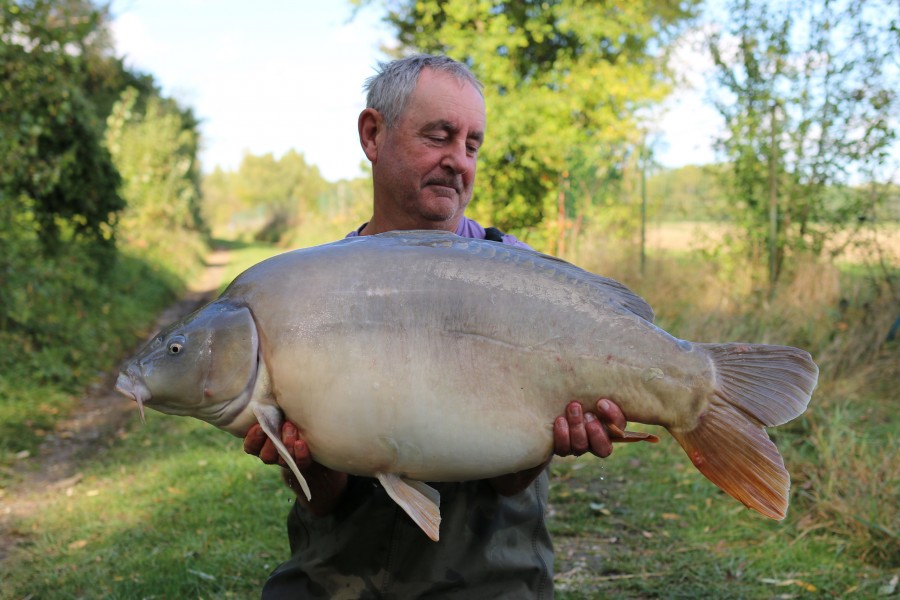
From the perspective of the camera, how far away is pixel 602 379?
1.80 metres

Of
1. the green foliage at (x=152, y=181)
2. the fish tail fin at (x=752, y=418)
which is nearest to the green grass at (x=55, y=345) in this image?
the fish tail fin at (x=752, y=418)

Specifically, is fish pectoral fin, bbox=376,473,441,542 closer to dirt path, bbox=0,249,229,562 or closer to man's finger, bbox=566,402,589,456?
man's finger, bbox=566,402,589,456

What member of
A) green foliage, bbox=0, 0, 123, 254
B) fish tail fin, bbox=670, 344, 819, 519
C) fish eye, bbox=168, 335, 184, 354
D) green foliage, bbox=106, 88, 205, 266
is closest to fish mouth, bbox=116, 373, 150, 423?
fish eye, bbox=168, 335, 184, 354

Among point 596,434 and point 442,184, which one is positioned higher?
point 442,184

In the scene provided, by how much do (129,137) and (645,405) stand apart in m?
18.5

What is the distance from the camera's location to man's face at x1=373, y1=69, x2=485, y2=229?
2496 millimetres

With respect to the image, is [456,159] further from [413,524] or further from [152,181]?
[152,181]

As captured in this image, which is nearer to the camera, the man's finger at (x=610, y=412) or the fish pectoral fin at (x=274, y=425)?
the fish pectoral fin at (x=274, y=425)

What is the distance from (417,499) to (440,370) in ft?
0.99

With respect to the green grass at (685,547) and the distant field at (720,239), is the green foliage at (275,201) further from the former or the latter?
the green grass at (685,547)

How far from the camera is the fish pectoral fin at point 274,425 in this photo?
1.66 m

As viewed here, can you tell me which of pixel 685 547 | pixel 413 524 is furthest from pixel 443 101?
pixel 685 547

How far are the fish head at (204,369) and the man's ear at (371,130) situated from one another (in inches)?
42.0

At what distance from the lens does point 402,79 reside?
100.0 inches
